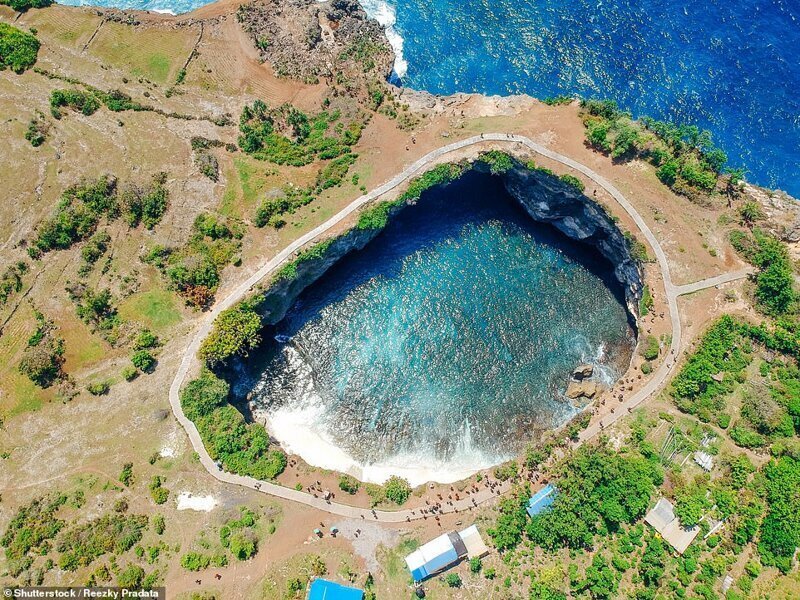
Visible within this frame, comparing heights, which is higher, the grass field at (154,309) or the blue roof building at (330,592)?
the grass field at (154,309)

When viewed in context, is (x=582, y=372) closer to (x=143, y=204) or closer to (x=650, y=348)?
(x=650, y=348)

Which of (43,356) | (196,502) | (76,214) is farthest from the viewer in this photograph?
(76,214)

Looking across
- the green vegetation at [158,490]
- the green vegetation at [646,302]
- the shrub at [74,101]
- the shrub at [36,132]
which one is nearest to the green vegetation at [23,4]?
the shrub at [74,101]

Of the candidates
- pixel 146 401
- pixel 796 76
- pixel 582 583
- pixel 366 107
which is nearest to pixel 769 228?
pixel 796 76

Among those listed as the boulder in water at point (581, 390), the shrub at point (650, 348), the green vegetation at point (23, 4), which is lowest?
the boulder in water at point (581, 390)

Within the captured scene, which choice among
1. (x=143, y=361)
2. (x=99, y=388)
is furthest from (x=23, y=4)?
(x=99, y=388)

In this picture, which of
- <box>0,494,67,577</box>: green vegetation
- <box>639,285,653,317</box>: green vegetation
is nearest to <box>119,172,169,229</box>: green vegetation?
<box>0,494,67,577</box>: green vegetation

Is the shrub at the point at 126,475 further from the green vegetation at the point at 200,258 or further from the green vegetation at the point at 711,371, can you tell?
the green vegetation at the point at 711,371
